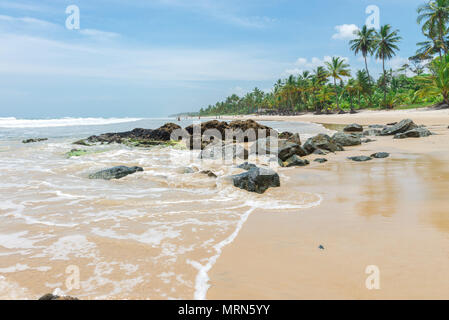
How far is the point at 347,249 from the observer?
296 centimetres

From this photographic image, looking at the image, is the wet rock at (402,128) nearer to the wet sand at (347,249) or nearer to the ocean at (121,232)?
the wet sand at (347,249)

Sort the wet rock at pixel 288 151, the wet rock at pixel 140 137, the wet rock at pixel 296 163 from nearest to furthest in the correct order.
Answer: the wet rock at pixel 296 163 < the wet rock at pixel 288 151 < the wet rock at pixel 140 137

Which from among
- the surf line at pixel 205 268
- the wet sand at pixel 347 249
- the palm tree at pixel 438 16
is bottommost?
the surf line at pixel 205 268

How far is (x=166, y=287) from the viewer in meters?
2.40

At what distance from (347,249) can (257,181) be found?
9.50ft

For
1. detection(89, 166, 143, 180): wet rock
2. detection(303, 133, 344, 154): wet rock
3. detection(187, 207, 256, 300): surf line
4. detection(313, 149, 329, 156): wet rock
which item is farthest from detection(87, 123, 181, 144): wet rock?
detection(187, 207, 256, 300): surf line

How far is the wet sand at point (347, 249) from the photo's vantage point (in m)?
2.27

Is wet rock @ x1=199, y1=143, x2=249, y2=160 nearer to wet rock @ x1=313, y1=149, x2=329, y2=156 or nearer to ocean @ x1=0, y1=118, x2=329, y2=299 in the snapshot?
wet rock @ x1=313, y1=149, x2=329, y2=156

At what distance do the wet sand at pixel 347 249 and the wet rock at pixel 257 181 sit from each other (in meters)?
0.98

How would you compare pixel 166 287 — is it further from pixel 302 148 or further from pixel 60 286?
pixel 302 148

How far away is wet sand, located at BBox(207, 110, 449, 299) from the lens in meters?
2.27

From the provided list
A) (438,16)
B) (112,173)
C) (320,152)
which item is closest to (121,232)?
(112,173)

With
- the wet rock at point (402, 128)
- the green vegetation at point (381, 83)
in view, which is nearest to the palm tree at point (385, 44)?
the green vegetation at point (381, 83)

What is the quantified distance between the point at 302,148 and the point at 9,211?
9.23 m
